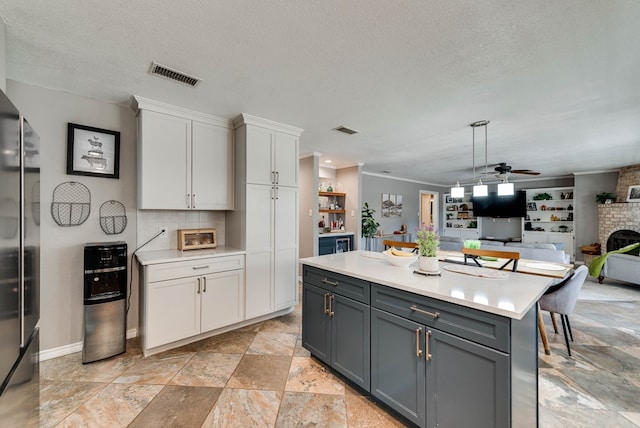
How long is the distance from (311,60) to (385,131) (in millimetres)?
1890

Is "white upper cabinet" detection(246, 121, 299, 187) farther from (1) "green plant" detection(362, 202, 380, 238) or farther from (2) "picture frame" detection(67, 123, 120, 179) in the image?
(1) "green plant" detection(362, 202, 380, 238)

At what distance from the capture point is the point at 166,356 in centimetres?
251

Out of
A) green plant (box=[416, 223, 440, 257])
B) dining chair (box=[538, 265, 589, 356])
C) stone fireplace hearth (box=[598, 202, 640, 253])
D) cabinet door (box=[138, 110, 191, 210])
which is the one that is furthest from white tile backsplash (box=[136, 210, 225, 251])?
stone fireplace hearth (box=[598, 202, 640, 253])

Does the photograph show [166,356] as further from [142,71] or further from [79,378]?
[142,71]

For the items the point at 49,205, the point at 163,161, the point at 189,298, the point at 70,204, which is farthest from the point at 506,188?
the point at 49,205

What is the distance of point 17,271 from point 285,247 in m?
2.54

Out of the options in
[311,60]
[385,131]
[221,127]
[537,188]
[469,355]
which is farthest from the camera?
[537,188]

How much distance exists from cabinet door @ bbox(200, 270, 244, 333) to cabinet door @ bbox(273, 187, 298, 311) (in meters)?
0.49

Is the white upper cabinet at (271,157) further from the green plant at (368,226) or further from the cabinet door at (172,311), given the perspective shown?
the green plant at (368,226)

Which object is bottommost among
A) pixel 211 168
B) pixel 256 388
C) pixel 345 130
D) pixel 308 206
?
pixel 256 388

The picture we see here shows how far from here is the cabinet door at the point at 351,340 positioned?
1.90 meters

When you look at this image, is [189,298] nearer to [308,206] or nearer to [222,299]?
[222,299]

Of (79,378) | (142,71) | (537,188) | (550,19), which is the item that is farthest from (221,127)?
(537,188)

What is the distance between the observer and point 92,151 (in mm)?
2600
